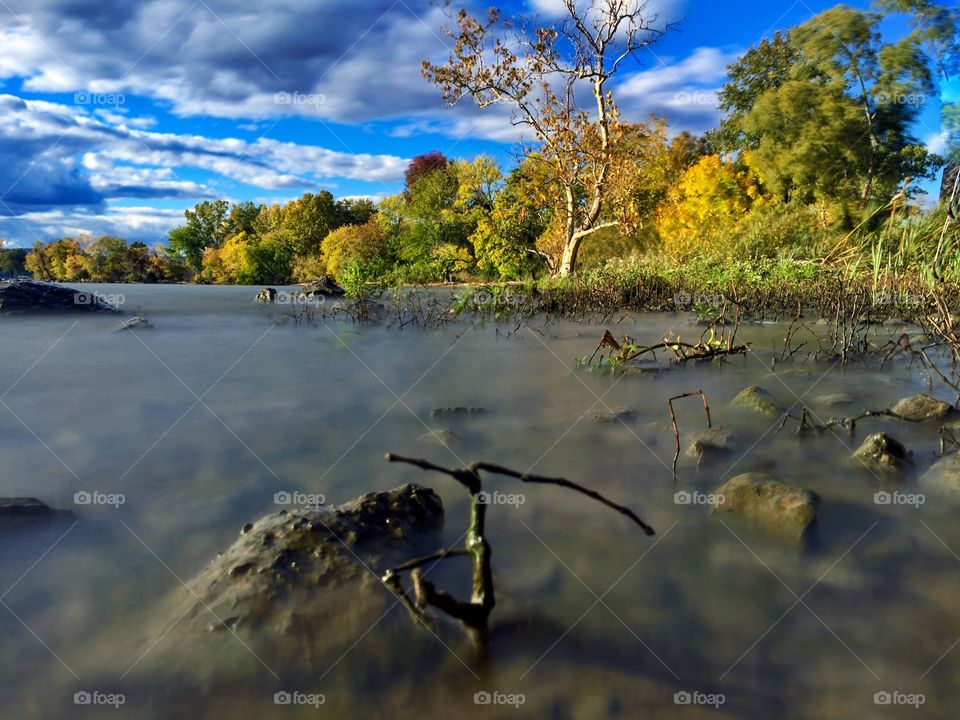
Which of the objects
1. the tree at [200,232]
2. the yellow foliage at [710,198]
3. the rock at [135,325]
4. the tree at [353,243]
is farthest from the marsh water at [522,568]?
the tree at [200,232]

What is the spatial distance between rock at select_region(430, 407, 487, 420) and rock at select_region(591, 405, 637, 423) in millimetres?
1205

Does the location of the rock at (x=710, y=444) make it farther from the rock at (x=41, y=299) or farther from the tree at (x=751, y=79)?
the tree at (x=751, y=79)

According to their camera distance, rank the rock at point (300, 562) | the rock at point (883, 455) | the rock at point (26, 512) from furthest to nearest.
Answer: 1. the rock at point (883, 455)
2. the rock at point (26, 512)
3. the rock at point (300, 562)

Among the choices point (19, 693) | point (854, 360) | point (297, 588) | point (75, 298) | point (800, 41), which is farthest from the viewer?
point (800, 41)

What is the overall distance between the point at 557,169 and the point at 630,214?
11.6 ft

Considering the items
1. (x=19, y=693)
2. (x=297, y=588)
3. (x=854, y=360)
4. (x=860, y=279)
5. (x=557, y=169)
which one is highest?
(x=557, y=169)

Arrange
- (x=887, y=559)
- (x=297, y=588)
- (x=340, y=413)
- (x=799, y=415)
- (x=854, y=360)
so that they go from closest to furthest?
1. (x=297, y=588)
2. (x=887, y=559)
3. (x=799, y=415)
4. (x=340, y=413)
5. (x=854, y=360)

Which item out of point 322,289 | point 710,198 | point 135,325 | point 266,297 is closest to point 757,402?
point 135,325

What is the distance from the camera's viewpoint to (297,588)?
2.64m

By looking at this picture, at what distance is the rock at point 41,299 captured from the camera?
16.3 m

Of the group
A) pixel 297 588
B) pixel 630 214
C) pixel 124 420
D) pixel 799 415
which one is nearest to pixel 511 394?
pixel 799 415

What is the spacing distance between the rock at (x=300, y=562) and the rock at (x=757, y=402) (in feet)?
13.2

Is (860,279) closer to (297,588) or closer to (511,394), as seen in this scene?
(511,394)

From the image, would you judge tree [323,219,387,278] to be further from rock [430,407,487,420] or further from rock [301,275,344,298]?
rock [430,407,487,420]
